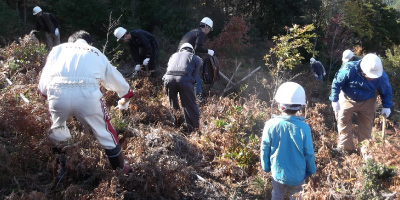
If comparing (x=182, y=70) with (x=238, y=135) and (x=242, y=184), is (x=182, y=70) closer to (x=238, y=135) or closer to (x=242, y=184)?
(x=238, y=135)

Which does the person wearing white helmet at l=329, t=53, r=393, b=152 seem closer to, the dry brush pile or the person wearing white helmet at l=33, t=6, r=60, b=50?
the dry brush pile

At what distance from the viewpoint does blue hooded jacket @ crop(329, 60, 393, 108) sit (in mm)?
4621

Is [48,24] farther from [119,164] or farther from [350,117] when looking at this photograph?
[350,117]

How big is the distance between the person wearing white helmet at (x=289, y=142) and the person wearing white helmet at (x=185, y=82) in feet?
7.52

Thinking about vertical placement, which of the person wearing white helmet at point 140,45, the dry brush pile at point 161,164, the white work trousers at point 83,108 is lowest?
the dry brush pile at point 161,164

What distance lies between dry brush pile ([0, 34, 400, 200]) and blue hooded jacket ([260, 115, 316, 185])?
0.38 m

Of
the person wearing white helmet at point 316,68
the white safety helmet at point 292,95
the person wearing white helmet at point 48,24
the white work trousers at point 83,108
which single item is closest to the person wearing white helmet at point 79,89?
the white work trousers at point 83,108

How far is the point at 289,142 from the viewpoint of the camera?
2893mm

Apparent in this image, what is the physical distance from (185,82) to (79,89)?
2070 mm

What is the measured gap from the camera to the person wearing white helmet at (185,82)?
504 cm

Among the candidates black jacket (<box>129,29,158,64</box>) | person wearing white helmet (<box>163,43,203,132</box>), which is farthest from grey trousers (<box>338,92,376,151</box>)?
Result: black jacket (<box>129,29,158,64</box>)

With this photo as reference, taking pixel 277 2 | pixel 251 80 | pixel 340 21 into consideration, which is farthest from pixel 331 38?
pixel 251 80

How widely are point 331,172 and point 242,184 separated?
3.50 feet

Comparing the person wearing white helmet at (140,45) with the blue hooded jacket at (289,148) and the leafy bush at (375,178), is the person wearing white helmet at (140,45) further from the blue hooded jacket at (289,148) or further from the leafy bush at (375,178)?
the leafy bush at (375,178)
